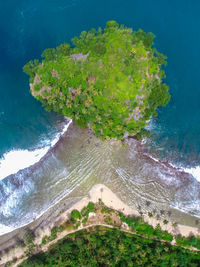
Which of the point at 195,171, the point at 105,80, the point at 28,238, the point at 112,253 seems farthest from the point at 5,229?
the point at 195,171

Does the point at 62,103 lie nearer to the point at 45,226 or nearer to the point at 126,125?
the point at 126,125

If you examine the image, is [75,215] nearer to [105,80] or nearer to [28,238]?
[28,238]

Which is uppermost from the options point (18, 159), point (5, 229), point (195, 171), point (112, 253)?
point (195, 171)

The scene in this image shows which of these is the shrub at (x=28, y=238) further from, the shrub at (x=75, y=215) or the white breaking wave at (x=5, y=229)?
the shrub at (x=75, y=215)

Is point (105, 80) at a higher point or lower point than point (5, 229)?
higher

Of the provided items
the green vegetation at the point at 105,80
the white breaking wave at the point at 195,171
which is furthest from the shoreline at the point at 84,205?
the green vegetation at the point at 105,80

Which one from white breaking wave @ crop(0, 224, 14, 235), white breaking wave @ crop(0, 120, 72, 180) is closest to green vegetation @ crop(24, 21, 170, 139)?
white breaking wave @ crop(0, 120, 72, 180)
